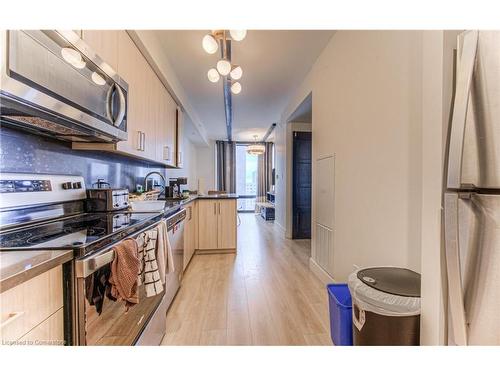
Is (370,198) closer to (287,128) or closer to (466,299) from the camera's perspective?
(466,299)

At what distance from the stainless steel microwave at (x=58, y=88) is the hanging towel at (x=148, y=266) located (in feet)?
2.33

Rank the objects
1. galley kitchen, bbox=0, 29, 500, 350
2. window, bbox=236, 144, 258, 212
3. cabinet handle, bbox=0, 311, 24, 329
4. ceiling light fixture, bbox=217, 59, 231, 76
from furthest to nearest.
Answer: window, bbox=236, 144, 258, 212 → ceiling light fixture, bbox=217, 59, 231, 76 → galley kitchen, bbox=0, 29, 500, 350 → cabinet handle, bbox=0, 311, 24, 329

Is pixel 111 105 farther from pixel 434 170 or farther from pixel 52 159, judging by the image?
pixel 434 170

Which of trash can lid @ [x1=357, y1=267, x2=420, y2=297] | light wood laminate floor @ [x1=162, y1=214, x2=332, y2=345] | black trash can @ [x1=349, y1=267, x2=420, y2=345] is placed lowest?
light wood laminate floor @ [x1=162, y1=214, x2=332, y2=345]

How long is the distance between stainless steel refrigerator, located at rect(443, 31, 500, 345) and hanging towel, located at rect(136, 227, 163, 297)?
1363 mm

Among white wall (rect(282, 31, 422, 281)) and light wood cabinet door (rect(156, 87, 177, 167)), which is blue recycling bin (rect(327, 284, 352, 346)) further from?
light wood cabinet door (rect(156, 87, 177, 167))

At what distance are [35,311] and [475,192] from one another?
4.39 ft

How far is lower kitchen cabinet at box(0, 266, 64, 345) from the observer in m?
0.56

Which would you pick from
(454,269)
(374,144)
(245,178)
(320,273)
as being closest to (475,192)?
(454,269)

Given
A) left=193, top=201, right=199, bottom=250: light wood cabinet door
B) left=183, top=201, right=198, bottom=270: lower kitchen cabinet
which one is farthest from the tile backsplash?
left=193, top=201, right=199, bottom=250: light wood cabinet door

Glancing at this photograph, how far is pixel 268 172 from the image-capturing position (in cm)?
866
